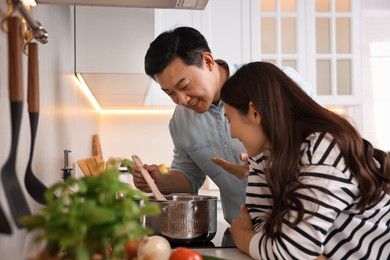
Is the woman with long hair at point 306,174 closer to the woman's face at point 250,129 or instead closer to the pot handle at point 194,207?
the woman's face at point 250,129

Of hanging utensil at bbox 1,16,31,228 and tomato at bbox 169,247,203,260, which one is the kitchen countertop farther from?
hanging utensil at bbox 1,16,31,228

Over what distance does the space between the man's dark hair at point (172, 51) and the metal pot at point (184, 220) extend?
0.40 m

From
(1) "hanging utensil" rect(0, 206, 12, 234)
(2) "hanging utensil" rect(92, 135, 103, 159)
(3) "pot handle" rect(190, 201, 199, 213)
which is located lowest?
(3) "pot handle" rect(190, 201, 199, 213)

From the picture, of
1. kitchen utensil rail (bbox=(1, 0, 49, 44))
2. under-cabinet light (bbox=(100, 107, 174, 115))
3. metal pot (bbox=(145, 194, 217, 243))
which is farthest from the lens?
under-cabinet light (bbox=(100, 107, 174, 115))

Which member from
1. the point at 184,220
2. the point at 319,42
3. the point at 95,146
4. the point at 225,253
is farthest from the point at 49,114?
the point at 319,42

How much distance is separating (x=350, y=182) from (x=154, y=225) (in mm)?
544

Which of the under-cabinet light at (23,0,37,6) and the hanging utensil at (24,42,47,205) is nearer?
the hanging utensil at (24,42,47,205)

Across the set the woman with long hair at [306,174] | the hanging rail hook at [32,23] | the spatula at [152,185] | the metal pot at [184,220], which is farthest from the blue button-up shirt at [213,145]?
the hanging rail hook at [32,23]

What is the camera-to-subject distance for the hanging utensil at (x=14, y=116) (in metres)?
0.73

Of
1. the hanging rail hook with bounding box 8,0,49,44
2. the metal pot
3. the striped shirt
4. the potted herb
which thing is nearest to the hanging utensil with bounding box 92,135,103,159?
the metal pot

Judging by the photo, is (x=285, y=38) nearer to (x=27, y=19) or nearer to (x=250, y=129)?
(x=250, y=129)

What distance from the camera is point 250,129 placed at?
4.15ft

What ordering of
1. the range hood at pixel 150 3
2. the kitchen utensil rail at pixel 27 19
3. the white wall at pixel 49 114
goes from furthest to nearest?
the range hood at pixel 150 3 < the white wall at pixel 49 114 < the kitchen utensil rail at pixel 27 19

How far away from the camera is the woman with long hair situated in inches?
44.0
